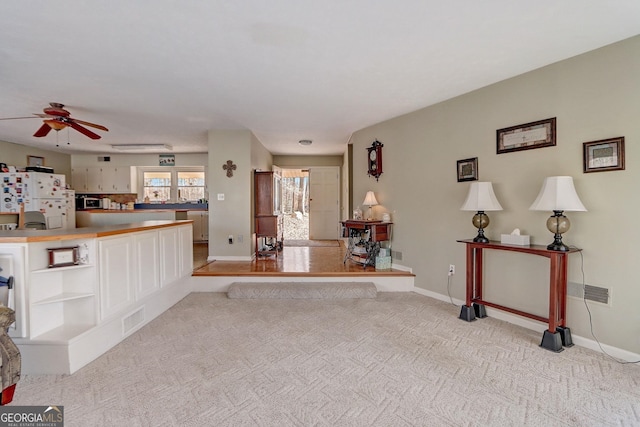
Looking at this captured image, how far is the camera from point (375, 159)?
15.9ft

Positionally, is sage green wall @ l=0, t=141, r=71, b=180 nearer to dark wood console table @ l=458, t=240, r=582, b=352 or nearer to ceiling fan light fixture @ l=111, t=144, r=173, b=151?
ceiling fan light fixture @ l=111, t=144, r=173, b=151

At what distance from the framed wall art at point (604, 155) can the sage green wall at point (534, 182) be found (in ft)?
0.14

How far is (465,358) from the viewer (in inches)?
92.7

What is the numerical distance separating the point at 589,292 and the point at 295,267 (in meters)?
3.38

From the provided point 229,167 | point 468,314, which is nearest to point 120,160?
point 229,167

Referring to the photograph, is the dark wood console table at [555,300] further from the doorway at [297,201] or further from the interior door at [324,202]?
the doorway at [297,201]

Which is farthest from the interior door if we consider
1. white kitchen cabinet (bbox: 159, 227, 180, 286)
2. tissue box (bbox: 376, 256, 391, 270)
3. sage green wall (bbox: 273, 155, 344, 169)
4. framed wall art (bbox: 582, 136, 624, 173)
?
framed wall art (bbox: 582, 136, 624, 173)

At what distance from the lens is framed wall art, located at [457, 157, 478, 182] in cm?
341

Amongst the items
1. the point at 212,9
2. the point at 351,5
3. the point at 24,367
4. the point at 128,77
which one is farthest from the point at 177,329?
the point at 351,5

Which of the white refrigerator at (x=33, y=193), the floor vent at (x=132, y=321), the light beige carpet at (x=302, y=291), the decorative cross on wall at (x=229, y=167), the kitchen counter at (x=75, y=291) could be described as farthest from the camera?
the white refrigerator at (x=33, y=193)

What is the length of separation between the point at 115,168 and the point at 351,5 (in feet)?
25.3

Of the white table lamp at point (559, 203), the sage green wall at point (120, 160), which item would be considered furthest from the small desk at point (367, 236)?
the sage green wall at point (120, 160)

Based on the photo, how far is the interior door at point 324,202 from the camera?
7.94 m

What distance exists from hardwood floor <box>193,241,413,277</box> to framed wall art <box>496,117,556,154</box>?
2.01 m
